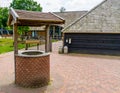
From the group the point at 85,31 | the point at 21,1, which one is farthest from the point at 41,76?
the point at 21,1

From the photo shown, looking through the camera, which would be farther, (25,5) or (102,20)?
(25,5)

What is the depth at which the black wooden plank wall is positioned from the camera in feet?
59.0

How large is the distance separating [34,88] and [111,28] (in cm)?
1143

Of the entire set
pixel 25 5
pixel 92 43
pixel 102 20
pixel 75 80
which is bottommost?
pixel 75 80

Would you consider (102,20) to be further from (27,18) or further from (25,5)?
(25,5)

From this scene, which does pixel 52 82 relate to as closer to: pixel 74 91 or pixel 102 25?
pixel 74 91

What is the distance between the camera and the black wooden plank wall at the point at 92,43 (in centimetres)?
1798

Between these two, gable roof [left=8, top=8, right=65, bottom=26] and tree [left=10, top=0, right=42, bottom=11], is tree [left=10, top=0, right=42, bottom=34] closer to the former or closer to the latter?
tree [left=10, top=0, right=42, bottom=11]

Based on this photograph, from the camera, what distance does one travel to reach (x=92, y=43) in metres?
18.6

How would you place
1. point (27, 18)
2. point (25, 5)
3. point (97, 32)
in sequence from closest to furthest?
1. point (27, 18)
2. point (97, 32)
3. point (25, 5)

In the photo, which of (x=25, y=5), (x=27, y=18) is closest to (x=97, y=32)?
(x=27, y=18)

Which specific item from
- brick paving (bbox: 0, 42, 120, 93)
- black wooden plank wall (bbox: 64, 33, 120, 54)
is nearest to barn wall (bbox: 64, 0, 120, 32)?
black wooden plank wall (bbox: 64, 33, 120, 54)

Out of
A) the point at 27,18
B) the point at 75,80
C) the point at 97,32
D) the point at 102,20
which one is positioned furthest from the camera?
the point at 102,20

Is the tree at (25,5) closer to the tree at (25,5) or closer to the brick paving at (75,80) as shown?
the tree at (25,5)
